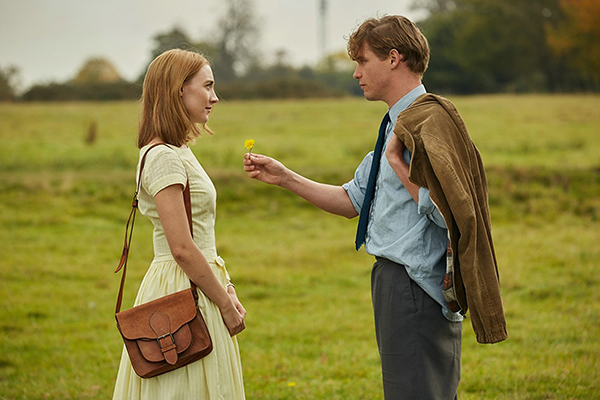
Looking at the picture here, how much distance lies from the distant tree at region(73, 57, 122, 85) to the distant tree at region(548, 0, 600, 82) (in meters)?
29.7

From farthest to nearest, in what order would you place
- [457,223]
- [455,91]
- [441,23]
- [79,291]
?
[441,23], [455,91], [79,291], [457,223]

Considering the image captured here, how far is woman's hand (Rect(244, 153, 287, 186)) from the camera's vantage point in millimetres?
3775

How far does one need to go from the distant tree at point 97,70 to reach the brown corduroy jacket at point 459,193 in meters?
48.2

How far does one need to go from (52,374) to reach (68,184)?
9340 mm

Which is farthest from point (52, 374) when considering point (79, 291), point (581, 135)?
point (581, 135)

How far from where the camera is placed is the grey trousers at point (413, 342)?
314 cm

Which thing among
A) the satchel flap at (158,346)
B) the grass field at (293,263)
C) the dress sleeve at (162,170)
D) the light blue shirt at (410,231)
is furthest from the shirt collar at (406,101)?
the grass field at (293,263)

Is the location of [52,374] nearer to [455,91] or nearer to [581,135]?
[581,135]

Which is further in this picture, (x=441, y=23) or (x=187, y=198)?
(x=441, y=23)

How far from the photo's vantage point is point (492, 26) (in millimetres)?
40062

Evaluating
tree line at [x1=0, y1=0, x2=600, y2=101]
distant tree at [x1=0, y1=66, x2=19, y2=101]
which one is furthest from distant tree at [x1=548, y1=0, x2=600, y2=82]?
distant tree at [x1=0, y1=66, x2=19, y2=101]

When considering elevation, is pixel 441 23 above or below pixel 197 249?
above

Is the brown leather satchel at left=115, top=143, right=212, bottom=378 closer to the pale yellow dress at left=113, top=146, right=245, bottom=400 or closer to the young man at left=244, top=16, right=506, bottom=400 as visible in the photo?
the pale yellow dress at left=113, top=146, right=245, bottom=400

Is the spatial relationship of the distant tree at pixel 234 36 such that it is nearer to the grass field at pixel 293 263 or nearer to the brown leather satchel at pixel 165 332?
the grass field at pixel 293 263
